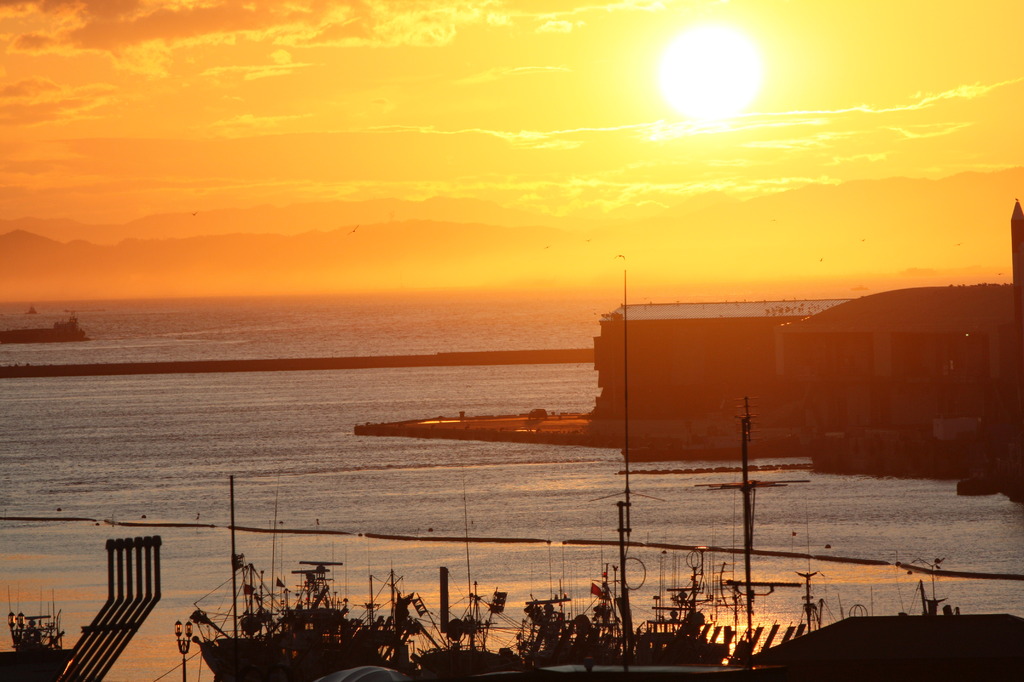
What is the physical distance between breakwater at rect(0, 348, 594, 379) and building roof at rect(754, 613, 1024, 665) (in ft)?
487

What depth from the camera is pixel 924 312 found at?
7494 cm

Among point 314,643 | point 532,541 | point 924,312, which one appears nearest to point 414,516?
point 532,541

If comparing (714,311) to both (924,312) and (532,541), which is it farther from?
(532,541)

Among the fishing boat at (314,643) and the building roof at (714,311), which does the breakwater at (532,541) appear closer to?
the fishing boat at (314,643)

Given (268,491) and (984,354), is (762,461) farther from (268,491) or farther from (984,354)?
(268,491)

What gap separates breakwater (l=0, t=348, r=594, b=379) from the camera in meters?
164

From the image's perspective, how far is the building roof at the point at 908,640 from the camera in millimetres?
16781

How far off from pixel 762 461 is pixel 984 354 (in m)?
11.9

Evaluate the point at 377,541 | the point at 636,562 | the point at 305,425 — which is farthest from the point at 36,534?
the point at 305,425

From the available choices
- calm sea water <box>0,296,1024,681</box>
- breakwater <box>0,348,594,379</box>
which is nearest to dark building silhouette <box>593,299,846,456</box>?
calm sea water <box>0,296,1024,681</box>

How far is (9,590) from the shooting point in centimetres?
3847

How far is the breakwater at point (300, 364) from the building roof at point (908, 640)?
148531 mm

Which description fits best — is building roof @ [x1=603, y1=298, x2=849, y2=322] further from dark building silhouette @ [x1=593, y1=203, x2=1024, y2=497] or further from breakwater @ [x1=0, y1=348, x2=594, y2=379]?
breakwater @ [x1=0, y1=348, x2=594, y2=379]

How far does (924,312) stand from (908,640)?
6034 cm
